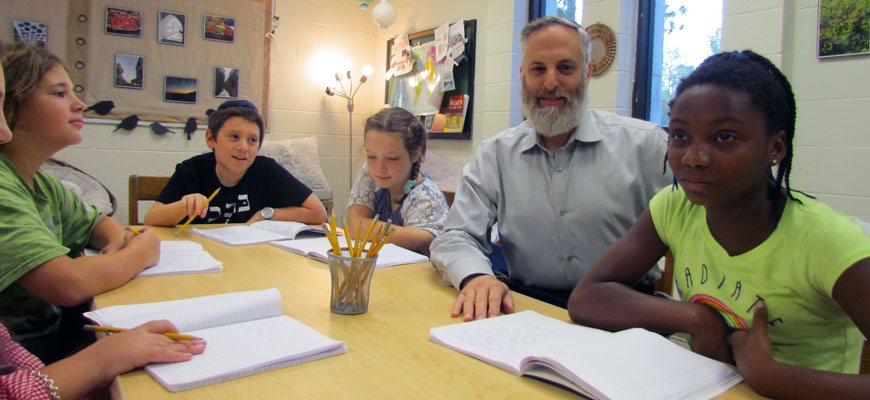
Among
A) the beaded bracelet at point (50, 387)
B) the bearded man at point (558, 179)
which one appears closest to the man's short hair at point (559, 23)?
the bearded man at point (558, 179)

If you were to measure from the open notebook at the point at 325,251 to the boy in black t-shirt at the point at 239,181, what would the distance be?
23.2 inches

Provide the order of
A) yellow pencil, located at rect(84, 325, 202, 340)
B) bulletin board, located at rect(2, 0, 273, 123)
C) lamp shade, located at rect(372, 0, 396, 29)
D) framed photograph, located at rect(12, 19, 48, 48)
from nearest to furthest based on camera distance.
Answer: yellow pencil, located at rect(84, 325, 202, 340)
framed photograph, located at rect(12, 19, 48, 48)
bulletin board, located at rect(2, 0, 273, 123)
lamp shade, located at rect(372, 0, 396, 29)

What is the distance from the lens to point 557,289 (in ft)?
5.12

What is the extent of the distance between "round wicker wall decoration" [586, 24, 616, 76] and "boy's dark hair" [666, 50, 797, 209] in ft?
6.72

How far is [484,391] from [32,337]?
1086mm

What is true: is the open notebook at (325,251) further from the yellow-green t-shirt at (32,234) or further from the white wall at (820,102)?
the white wall at (820,102)

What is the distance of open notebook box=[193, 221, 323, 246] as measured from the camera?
1.70 meters

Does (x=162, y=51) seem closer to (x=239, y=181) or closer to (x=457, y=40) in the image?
(x=457, y=40)

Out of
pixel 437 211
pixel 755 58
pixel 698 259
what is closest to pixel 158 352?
pixel 698 259

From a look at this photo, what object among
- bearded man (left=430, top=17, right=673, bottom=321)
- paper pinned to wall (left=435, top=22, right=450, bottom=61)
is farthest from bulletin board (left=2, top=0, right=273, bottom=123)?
bearded man (left=430, top=17, right=673, bottom=321)

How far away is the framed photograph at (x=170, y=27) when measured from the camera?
4.21m

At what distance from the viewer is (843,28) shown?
6.53 ft

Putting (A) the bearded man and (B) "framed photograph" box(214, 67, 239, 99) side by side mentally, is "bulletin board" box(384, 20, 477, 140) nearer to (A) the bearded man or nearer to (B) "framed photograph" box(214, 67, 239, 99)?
(B) "framed photograph" box(214, 67, 239, 99)

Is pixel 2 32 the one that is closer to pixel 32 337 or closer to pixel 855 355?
pixel 32 337
